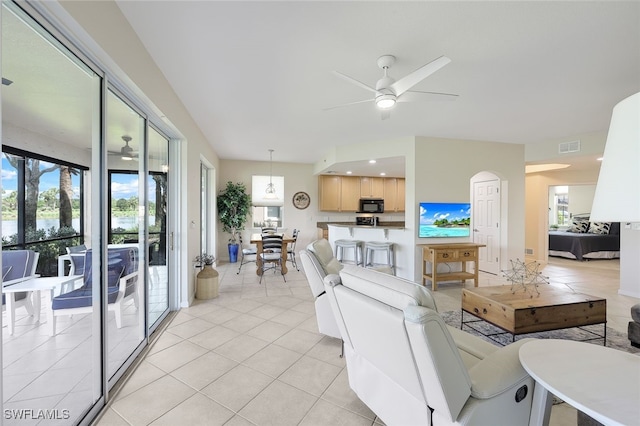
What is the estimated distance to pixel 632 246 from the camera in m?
4.29

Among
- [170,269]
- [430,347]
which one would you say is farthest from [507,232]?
[170,269]

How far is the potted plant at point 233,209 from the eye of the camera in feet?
22.3

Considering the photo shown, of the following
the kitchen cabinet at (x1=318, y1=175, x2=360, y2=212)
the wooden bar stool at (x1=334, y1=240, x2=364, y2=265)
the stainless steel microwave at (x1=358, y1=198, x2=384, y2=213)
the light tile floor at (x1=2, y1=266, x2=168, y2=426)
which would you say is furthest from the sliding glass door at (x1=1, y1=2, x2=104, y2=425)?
the stainless steel microwave at (x1=358, y1=198, x2=384, y2=213)

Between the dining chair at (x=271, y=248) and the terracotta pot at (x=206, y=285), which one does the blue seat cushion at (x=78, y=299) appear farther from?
the dining chair at (x=271, y=248)

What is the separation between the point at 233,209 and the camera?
685 centimetres

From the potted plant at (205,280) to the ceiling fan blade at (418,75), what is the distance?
11.4ft

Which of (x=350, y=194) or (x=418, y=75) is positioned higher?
(x=418, y=75)

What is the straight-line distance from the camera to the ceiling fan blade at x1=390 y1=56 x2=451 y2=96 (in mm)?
1887

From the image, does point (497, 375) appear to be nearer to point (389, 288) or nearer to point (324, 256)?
point (389, 288)

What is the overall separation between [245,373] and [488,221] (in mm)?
5709

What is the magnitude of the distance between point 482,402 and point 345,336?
787 millimetres

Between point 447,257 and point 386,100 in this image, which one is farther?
point 447,257

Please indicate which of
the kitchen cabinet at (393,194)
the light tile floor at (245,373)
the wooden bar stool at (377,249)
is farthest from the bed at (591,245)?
the wooden bar stool at (377,249)

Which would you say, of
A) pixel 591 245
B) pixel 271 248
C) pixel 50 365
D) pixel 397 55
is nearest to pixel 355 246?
pixel 271 248
